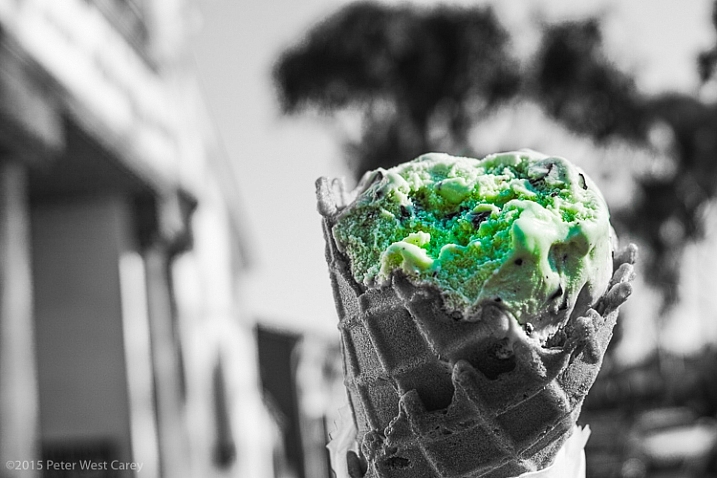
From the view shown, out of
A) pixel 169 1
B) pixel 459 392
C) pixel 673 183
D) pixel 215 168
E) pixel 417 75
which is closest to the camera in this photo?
pixel 459 392

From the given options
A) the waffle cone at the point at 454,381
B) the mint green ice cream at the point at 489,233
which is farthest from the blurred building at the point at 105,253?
the waffle cone at the point at 454,381

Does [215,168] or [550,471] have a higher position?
[215,168]

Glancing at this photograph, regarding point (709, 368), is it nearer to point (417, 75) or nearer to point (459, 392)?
point (417, 75)

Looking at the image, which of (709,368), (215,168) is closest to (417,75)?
(215,168)

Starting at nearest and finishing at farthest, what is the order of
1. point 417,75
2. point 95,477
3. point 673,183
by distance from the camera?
point 95,477
point 417,75
point 673,183

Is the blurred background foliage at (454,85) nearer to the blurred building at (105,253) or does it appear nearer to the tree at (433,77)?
the tree at (433,77)

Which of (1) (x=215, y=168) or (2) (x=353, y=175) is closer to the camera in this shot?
(1) (x=215, y=168)

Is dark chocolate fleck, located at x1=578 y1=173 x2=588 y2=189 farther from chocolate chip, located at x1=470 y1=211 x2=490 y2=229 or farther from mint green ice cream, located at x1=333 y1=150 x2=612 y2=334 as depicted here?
chocolate chip, located at x1=470 y1=211 x2=490 y2=229
